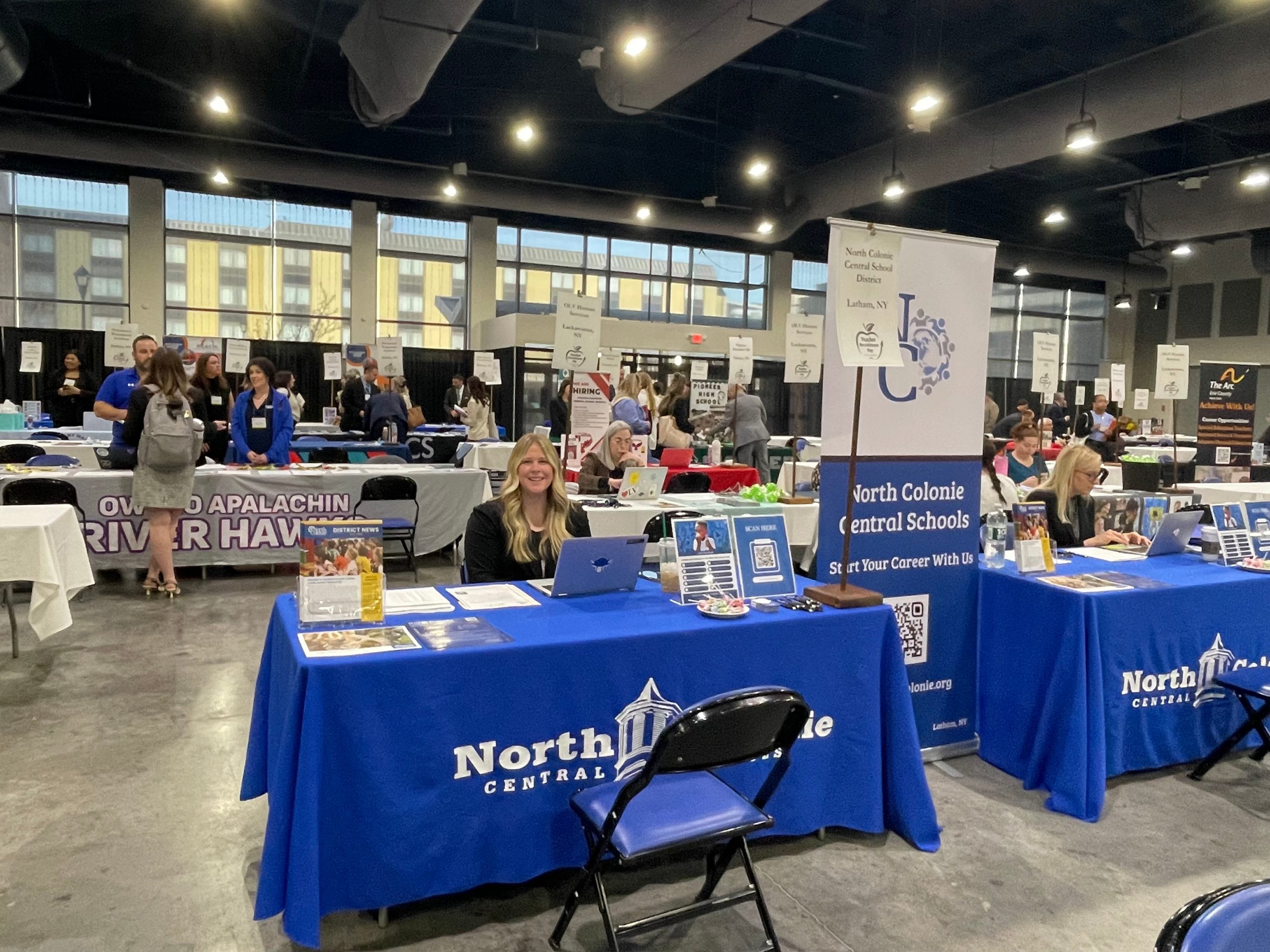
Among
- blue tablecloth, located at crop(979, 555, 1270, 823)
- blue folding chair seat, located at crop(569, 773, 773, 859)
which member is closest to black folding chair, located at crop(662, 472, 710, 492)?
blue tablecloth, located at crop(979, 555, 1270, 823)

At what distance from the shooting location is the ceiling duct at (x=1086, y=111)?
7.79 meters

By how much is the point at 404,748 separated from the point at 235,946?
60cm

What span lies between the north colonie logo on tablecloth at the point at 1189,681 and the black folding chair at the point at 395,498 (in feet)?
14.5

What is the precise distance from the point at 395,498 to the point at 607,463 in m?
1.57

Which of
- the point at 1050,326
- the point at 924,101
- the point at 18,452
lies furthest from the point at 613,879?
the point at 1050,326

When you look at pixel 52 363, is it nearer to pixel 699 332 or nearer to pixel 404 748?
pixel 699 332

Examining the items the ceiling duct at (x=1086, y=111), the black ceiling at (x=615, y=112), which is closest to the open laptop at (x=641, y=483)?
the black ceiling at (x=615, y=112)

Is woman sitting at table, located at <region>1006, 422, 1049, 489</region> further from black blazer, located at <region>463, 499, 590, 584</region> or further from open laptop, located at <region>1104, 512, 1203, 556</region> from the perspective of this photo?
black blazer, located at <region>463, 499, 590, 584</region>

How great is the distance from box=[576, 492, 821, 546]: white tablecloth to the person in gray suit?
3.18 meters

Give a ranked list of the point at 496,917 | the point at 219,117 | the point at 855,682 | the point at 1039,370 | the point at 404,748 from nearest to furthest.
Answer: the point at 404,748
the point at 496,917
the point at 855,682
the point at 1039,370
the point at 219,117

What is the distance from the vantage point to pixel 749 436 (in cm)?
884

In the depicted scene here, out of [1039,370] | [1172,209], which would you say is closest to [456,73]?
[1039,370]

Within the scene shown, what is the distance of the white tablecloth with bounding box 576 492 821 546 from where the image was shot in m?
5.09

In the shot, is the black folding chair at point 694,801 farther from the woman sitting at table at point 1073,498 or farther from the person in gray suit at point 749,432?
the person in gray suit at point 749,432
